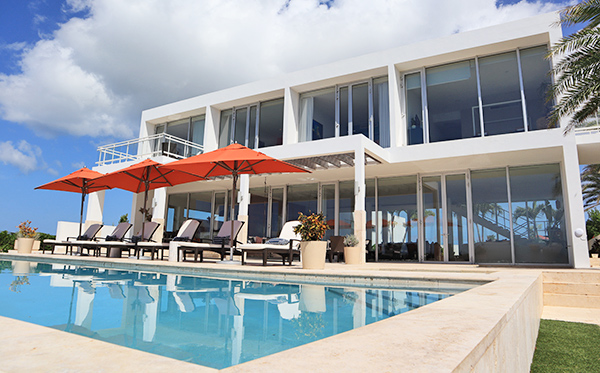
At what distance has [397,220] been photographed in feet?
45.5

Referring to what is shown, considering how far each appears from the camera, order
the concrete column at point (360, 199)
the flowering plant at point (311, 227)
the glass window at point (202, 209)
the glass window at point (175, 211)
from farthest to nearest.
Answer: the glass window at point (175, 211), the glass window at point (202, 209), the concrete column at point (360, 199), the flowering plant at point (311, 227)

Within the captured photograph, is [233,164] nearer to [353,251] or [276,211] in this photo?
[353,251]

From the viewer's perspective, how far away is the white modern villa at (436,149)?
1109 cm

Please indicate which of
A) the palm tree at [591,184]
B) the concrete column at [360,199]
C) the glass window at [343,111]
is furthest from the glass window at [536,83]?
the palm tree at [591,184]

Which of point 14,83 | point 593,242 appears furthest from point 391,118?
point 14,83

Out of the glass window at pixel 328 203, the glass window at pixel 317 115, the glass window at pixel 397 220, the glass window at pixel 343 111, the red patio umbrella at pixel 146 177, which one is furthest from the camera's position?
the glass window at pixel 328 203

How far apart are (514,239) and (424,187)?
10.7ft

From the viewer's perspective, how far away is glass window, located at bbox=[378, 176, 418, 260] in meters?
13.6

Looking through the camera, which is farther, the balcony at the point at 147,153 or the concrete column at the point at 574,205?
the balcony at the point at 147,153

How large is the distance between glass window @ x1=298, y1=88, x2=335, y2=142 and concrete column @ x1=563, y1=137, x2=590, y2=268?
738cm

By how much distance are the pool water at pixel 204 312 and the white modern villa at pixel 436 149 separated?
19.9ft

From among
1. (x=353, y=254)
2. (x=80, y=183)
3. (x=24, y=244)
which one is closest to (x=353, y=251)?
(x=353, y=254)

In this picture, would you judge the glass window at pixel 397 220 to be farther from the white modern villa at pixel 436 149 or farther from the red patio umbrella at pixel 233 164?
the red patio umbrella at pixel 233 164

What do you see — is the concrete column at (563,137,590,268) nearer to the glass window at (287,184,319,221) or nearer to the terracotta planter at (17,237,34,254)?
the glass window at (287,184,319,221)
